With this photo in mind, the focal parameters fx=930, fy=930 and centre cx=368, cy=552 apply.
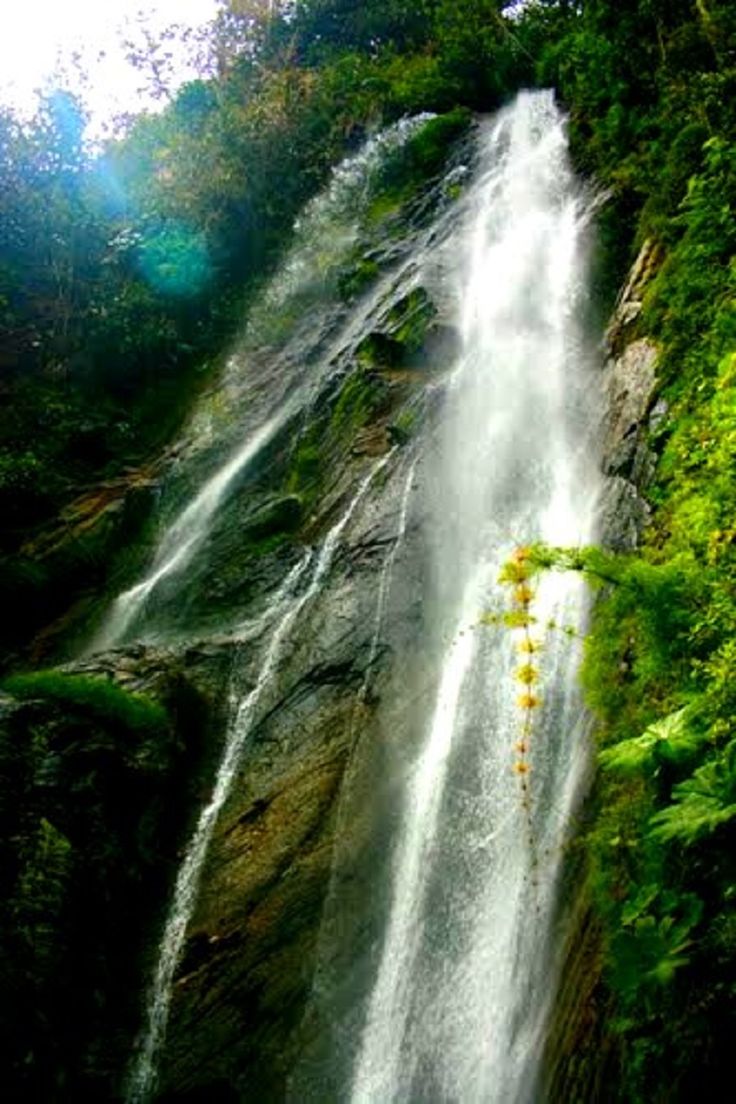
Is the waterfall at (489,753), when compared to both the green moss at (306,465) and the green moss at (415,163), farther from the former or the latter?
the green moss at (415,163)

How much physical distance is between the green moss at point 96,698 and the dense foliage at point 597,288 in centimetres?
7

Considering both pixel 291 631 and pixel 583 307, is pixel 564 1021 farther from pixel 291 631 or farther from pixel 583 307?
pixel 583 307

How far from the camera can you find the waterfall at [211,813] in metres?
7.86

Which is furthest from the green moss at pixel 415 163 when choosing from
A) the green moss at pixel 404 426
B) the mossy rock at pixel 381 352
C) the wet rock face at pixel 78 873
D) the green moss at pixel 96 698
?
the wet rock face at pixel 78 873

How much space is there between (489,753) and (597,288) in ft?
25.7

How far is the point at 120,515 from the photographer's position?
1473cm

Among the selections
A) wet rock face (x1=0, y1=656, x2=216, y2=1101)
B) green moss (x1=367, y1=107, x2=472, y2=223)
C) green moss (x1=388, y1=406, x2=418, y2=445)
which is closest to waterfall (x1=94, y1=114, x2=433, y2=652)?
green moss (x1=367, y1=107, x2=472, y2=223)

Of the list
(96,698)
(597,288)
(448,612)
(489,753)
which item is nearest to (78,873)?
(96,698)

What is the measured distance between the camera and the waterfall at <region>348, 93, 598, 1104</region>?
6.46 metres

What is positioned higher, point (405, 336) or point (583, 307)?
point (405, 336)

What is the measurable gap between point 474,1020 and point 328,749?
322 cm

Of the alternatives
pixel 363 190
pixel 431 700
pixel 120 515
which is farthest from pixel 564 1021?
pixel 363 190

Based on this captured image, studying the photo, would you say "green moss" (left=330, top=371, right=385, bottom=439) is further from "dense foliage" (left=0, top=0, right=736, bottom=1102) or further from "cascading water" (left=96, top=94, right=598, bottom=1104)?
"cascading water" (left=96, top=94, right=598, bottom=1104)

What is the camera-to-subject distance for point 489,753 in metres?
8.05
